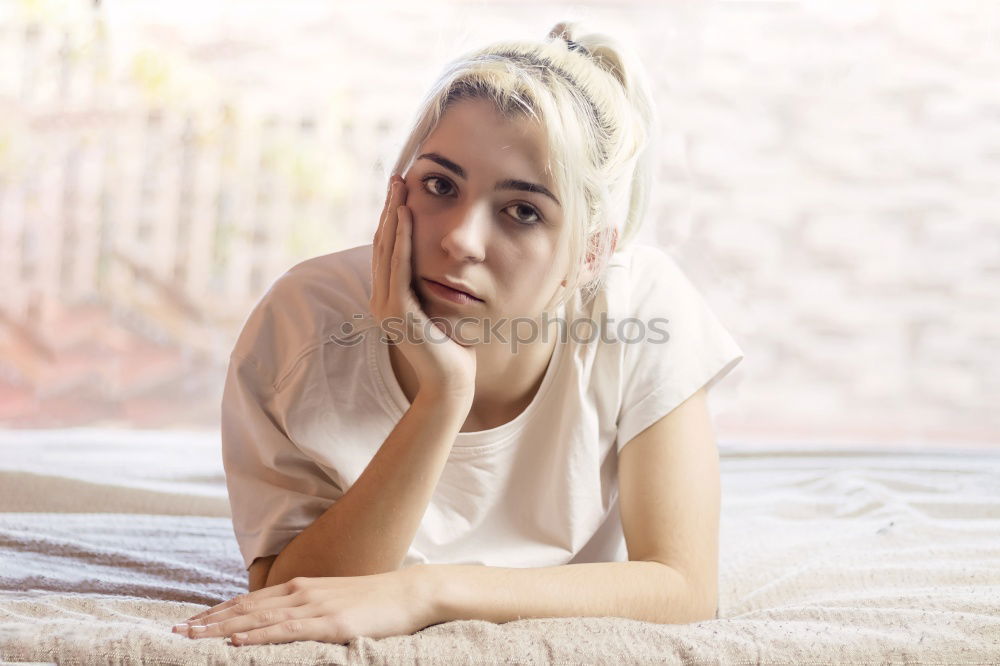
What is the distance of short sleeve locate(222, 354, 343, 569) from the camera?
1125 millimetres

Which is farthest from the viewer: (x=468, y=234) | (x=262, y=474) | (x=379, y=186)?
(x=379, y=186)

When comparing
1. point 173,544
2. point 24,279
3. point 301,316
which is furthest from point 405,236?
point 24,279

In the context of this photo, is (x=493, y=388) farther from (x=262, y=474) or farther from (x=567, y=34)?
(x=567, y=34)

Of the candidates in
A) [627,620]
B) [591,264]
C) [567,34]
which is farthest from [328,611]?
[567,34]

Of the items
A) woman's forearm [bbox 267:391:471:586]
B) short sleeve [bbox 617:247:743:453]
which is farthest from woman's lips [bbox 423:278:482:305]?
short sleeve [bbox 617:247:743:453]

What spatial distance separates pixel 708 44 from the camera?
5.80 m

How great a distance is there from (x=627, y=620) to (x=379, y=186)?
413 cm

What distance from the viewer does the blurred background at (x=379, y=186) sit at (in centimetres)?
510

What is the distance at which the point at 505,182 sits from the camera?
3.43ft

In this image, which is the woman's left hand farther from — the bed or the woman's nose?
the woman's nose

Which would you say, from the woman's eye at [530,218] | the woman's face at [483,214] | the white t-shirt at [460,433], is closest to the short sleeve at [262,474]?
the white t-shirt at [460,433]

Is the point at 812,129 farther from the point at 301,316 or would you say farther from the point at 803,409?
the point at 301,316

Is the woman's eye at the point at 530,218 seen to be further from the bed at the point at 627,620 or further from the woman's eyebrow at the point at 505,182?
the bed at the point at 627,620

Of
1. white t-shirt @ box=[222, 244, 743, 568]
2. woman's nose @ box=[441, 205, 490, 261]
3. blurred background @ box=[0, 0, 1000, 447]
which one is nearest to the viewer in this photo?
woman's nose @ box=[441, 205, 490, 261]
